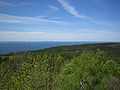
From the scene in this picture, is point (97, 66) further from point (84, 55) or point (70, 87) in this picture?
point (70, 87)

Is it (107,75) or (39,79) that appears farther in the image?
(107,75)

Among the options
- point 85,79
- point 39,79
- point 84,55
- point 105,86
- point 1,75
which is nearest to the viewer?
point 1,75

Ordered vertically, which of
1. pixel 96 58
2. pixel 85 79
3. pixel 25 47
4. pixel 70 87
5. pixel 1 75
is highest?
pixel 25 47

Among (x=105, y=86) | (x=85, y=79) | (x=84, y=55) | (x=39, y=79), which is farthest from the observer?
(x=84, y=55)

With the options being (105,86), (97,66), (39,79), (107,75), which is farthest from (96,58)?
(39,79)

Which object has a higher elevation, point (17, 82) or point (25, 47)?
point (25, 47)

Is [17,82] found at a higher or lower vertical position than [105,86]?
higher

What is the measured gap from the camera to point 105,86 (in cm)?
665

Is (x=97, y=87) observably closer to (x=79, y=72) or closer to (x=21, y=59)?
(x=79, y=72)

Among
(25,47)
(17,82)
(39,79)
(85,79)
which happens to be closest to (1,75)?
(17,82)

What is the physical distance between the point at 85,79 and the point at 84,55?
1.48m

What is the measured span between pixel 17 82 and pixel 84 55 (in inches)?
169

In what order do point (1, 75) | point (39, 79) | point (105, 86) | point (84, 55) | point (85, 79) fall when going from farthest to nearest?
point (84, 55), point (85, 79), point (105, 86), point (39, 79), point (1, 75)

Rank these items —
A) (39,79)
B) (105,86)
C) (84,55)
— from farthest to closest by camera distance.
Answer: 1. (84,55)
2. (105,86)
3. (39,79)
